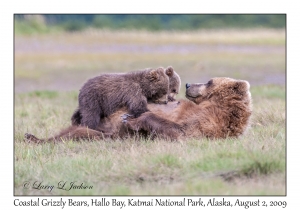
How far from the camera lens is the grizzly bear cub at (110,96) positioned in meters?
8.70

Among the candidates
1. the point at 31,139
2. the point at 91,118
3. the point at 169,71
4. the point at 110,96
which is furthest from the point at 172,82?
the point at 31,139

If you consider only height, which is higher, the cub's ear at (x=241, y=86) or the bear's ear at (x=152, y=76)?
the bear's ear at (x=152, y=76)

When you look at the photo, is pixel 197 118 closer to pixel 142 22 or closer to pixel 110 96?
pixel 110 96

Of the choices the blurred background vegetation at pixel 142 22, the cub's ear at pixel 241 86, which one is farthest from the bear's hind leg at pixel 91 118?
the blurred background vegetation at pixel 142 22

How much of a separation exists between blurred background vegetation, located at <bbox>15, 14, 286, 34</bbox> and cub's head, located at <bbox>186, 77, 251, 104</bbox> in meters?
28.2

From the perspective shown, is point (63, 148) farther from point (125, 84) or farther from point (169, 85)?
point (169, 85)

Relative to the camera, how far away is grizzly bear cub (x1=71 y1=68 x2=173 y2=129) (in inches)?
342

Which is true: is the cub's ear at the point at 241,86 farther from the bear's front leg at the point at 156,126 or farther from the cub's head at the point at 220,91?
the bear's front leg at the point at 156,126

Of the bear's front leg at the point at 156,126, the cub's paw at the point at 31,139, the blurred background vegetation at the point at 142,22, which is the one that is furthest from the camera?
the blurred background vegetation at the point at 142,22

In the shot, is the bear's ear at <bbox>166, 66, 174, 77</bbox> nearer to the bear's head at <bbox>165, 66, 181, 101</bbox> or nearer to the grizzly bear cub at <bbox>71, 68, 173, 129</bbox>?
the bear's head at <bbox>165, 66, 181, 101</bbox>

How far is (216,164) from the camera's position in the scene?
6.41 metres

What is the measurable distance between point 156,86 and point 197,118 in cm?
158

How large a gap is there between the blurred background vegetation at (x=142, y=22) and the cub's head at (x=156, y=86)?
1070 inches

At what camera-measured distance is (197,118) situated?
769 cm
